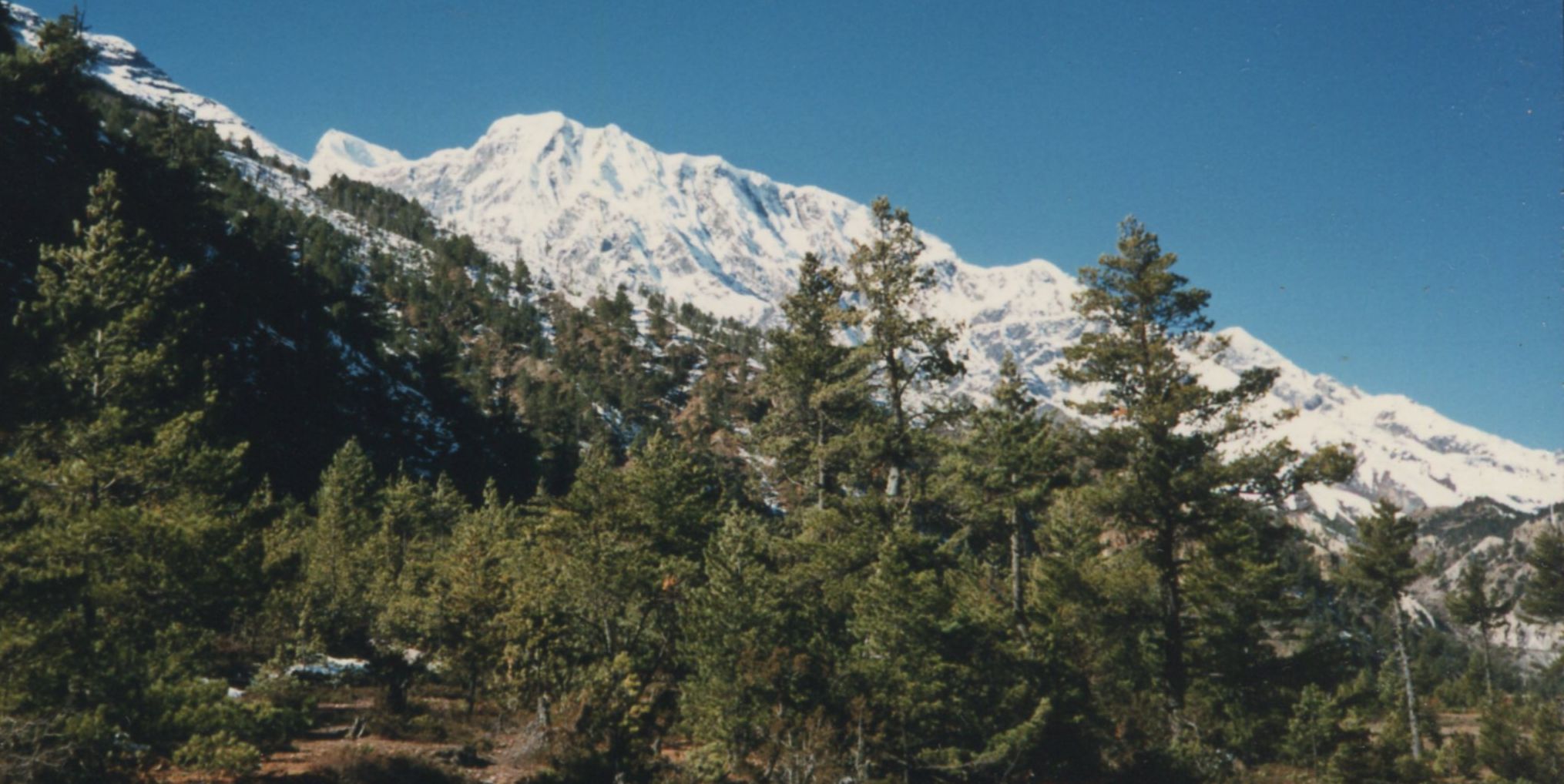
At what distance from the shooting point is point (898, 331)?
20750 mm

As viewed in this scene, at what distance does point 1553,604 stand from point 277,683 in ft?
178

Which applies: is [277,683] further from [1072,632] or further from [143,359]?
[1072,632]

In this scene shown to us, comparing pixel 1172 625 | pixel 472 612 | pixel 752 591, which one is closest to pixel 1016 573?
pixel 1172 625

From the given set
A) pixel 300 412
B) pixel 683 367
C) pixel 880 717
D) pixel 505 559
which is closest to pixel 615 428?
pixel 683 367

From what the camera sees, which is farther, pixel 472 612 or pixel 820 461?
pixel 820 461

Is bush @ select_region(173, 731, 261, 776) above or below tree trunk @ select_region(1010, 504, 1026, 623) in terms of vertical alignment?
below

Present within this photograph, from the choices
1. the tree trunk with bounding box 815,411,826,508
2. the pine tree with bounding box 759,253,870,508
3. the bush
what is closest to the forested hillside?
the bush

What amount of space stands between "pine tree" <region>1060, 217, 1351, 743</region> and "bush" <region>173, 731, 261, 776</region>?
18.2 metres

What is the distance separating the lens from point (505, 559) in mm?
24797

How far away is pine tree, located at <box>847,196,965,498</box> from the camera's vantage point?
68.4ft

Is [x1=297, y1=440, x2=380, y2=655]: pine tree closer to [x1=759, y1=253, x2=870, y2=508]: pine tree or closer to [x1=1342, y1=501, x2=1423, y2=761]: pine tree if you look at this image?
[x1=759, y1=253, x2=870, y2=508]: pine tree

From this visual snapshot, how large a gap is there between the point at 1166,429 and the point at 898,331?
6.86 metres

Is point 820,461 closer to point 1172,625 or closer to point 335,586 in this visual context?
point 1172,625

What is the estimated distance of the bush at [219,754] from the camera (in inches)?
535
